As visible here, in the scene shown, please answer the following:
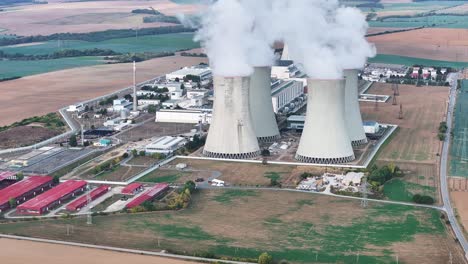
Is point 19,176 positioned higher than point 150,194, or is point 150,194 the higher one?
point 150,194

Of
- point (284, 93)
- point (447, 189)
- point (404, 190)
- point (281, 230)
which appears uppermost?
point (284, 93)

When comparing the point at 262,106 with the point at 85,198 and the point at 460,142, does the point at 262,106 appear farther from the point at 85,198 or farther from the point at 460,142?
the point at 85,198

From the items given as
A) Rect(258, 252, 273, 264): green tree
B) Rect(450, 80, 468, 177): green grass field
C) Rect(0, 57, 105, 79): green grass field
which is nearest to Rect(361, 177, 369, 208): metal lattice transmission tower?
Rect(450, 80, 468, 177): green grass field

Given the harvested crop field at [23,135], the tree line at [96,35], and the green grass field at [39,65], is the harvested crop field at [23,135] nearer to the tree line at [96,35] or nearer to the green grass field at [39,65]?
the green grass field at [39,65]

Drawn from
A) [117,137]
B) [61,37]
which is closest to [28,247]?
[117,137]

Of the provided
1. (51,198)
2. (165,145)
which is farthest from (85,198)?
(165,145)

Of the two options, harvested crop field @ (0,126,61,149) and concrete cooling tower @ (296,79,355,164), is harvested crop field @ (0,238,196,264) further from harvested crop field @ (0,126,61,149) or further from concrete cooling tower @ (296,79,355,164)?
harvested crop field @ (0,126,61,149)
